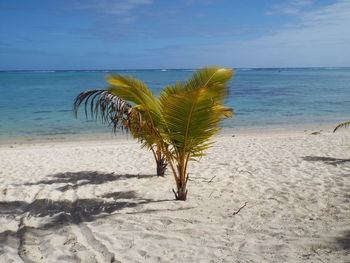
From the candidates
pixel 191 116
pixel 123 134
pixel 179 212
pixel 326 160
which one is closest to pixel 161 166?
pixel 179 212

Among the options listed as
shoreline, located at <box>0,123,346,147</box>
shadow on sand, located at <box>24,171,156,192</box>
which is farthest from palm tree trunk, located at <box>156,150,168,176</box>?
shoreline, located at <box>0,123,346,147</box>

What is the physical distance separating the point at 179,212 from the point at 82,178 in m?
2.83

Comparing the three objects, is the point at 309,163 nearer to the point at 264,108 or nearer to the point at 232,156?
the point at 232,156

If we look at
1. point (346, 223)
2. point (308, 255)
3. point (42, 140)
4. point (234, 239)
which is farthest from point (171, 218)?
point (42, 140)

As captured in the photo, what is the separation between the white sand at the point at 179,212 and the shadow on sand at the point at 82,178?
0.07ft

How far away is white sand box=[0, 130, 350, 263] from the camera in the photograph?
340cm

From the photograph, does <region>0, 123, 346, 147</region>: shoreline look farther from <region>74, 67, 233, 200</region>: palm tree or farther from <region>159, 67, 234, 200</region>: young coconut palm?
<region>159, 67, 234, 200</region>: young coconut palm

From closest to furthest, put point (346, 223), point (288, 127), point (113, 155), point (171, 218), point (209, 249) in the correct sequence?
point (209, 249) → point (346, 223) → point (171, 218) → point (113, 155) → point (288, 127)

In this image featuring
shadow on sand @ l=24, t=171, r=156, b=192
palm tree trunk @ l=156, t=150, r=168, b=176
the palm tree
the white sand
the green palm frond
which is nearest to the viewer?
the white sand

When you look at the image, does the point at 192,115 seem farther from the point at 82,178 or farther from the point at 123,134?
the point at 123,134

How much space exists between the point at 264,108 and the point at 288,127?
7.20 m

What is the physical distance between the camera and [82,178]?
6.65 meters

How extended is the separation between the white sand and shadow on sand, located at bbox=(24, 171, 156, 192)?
2 cm

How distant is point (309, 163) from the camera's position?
7.41 meters
